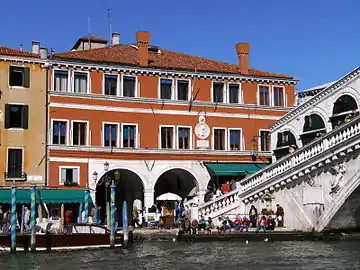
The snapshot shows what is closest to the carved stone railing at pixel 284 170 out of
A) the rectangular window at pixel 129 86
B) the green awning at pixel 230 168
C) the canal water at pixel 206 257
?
the green awning at pixel 230 168

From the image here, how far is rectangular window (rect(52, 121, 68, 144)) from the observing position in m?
29.5

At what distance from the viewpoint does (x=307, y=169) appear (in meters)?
25.6

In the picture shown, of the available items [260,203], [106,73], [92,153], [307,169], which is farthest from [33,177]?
[307,169]

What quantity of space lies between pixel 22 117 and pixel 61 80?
2409 millimetres

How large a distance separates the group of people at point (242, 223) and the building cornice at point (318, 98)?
5.71m

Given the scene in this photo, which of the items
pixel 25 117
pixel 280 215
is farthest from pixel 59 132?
pixel 280 215

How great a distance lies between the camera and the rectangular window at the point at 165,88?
104 ft

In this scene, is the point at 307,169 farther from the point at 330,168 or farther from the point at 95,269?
the point at 95,269

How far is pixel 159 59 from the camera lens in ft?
107

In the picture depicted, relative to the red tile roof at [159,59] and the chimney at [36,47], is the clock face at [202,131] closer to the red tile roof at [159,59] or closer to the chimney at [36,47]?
the red tile roof at [159,59]

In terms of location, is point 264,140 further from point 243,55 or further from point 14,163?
point 14,163

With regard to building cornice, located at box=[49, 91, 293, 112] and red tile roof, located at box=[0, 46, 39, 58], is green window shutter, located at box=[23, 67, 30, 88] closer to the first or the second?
red tile roof, located at box=[0, 46, 39, 58]

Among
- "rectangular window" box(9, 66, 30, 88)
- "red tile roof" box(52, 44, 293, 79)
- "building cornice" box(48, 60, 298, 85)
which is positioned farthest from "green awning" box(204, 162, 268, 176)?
"rectangular window" box(9, 66, 30, 88)

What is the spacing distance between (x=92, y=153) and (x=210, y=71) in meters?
7.02
